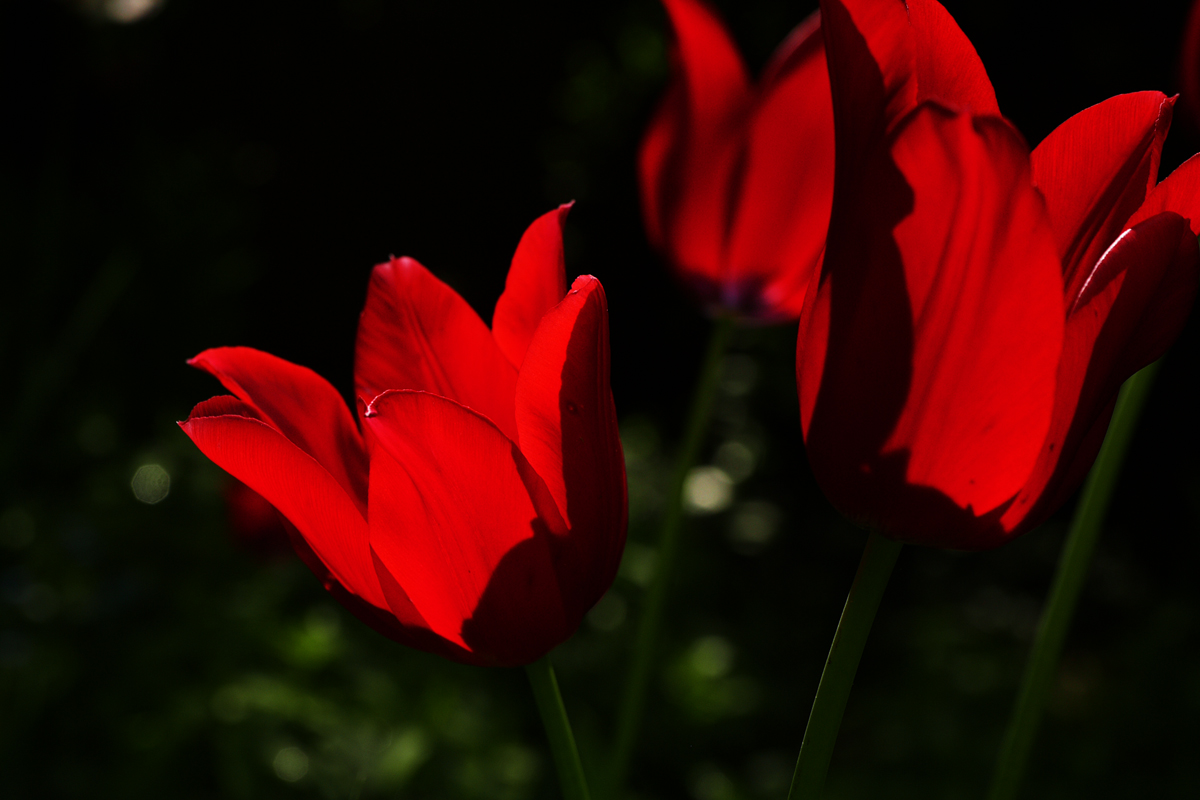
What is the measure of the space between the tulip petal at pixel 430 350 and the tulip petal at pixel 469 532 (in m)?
0.06

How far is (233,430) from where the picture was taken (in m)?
0.28

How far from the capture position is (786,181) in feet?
1.90

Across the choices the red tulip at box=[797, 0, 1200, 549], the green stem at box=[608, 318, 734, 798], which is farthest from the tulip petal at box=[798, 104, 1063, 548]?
the green stem at box=[608, 318, 734, 798]

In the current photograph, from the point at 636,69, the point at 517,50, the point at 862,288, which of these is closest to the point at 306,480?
the point at 862,288

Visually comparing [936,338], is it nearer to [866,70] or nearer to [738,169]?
[866,70]

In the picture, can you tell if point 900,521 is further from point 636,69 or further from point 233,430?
point 636,69

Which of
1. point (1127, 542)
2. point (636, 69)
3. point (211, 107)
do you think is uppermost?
point (211, 107)

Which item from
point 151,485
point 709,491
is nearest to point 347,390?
point 709,491

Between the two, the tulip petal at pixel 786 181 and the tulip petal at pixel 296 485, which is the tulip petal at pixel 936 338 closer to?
the tulip petal at pixel 296 485

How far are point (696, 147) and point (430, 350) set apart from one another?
0.34 metres

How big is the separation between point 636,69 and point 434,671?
1.52 m

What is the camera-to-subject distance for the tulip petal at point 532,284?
318mm

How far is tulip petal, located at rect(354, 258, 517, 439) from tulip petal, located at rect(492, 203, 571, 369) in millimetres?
12

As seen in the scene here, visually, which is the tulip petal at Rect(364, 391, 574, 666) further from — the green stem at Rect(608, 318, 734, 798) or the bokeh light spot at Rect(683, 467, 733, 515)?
the bokeh light spot at Rect(683, 467, 733, 515)
